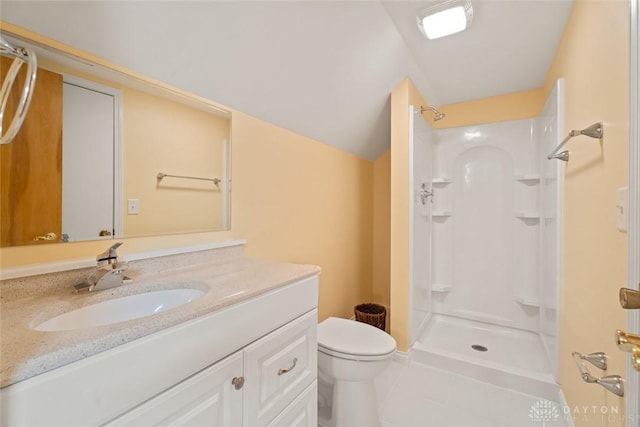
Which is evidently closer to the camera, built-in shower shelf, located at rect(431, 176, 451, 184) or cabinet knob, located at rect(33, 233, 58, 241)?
cabinet knob, located at rect(33, 233, 58, 241)

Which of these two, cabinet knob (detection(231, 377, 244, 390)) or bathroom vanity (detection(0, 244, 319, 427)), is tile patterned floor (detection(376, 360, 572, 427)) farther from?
cabinet knob (detection(231, 377, 244, 390))

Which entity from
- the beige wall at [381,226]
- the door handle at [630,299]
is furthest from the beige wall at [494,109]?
the door handle at [630,299]

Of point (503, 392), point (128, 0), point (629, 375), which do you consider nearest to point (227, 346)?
point (629, 375)

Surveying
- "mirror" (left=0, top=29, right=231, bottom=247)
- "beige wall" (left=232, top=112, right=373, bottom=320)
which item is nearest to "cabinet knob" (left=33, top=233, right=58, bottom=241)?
"mirror" (left=0, top=29, right=231, bottom=247)

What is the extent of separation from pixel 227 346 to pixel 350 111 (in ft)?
5.72

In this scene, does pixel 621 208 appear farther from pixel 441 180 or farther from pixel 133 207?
pixel 441 180

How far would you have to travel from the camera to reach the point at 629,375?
24.3 inches

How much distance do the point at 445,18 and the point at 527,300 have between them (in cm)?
231

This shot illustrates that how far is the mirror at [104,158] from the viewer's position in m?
0.81

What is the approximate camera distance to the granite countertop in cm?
46

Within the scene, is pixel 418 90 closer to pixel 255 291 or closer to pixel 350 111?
pixel 350 111

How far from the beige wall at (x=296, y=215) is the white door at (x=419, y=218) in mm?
610

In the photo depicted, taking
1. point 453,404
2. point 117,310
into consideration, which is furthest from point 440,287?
point 117,310

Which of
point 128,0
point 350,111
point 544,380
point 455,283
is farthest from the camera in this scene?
point 455,283
